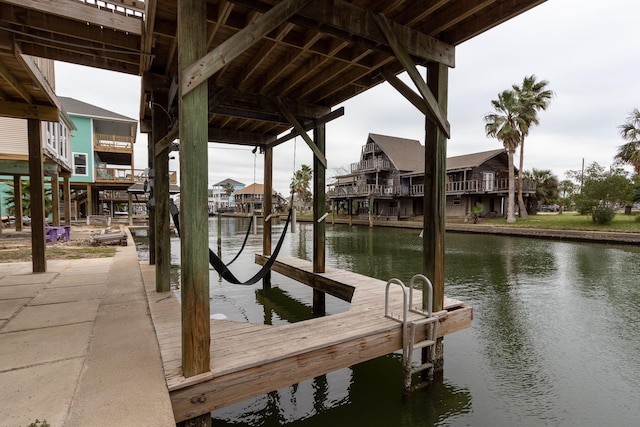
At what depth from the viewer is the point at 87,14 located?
3240 millimetres

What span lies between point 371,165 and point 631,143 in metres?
19.7

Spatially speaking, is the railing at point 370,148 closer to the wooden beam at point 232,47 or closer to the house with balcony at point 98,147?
the house with balcony at point 98,147

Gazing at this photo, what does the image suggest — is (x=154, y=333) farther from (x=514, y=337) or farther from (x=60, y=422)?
(x=514, y=337)

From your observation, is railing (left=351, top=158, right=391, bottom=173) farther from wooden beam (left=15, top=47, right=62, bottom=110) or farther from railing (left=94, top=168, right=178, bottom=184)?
wooden beam (left=15, top=47, right=62, bottom=110)

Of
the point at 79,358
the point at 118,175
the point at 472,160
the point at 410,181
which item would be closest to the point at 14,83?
the point at 79,358

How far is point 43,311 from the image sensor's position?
391cm

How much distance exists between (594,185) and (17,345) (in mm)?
25960

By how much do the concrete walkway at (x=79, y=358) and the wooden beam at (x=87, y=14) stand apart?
3.13 meters

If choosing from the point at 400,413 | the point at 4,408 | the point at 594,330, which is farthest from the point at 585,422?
the point at 4,408

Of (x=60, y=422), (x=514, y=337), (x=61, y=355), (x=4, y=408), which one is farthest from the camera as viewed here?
(x=514, y=337)

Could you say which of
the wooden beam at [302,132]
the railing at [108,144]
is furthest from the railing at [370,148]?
the wooden beam at [302,132]

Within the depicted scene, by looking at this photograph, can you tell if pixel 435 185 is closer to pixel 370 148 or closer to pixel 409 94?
pixel 409 94

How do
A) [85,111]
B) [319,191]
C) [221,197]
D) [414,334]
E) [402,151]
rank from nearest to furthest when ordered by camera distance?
[414,334] → [319,191] → [85,111] → [402,151] → [221,197]

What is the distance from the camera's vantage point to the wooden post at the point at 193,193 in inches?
91.4
